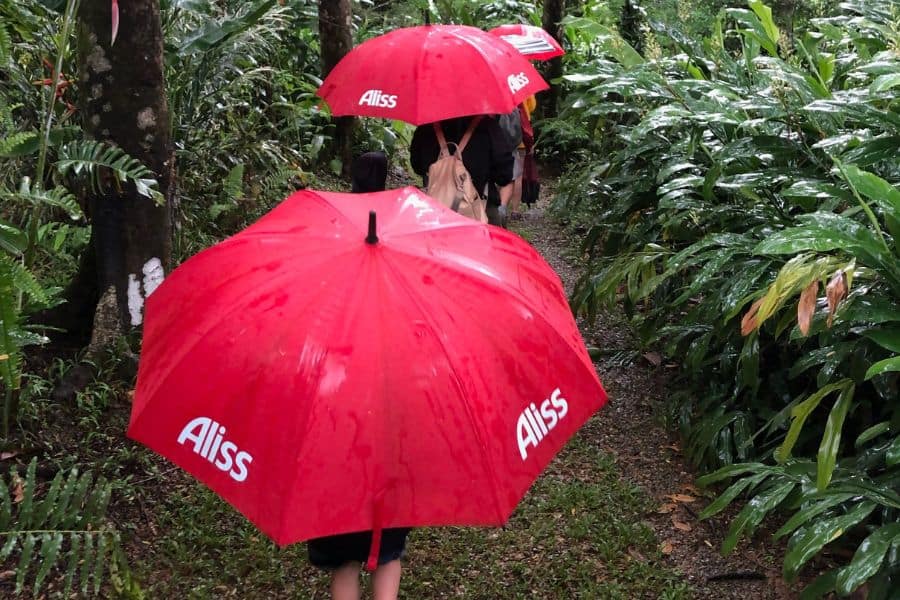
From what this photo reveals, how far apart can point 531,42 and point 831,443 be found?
→ 18.0 feet

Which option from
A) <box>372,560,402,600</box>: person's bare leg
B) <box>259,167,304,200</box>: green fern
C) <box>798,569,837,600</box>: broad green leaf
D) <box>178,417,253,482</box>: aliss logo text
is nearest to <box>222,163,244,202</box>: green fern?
<box>259,167,304,200</box>: green fern

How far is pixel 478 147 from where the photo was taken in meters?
5.17

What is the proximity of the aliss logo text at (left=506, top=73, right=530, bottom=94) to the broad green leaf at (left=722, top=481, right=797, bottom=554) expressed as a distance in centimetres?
284

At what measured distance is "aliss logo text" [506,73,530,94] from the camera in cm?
499

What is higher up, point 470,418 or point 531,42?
point 531,42

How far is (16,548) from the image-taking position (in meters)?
3.22

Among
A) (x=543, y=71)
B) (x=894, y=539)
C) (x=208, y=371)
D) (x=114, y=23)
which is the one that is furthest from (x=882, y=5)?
(x=543, y=71)

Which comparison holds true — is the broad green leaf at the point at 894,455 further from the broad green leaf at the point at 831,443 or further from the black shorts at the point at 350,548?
the black shorts at the point at 350,548

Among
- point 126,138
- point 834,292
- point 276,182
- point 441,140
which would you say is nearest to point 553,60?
point 276,182

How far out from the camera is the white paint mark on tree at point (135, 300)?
403cm

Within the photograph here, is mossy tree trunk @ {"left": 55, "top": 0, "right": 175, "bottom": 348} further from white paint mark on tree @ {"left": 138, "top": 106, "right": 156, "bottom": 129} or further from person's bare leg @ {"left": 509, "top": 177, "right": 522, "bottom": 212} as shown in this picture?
person's bare leg @ {"left": 509, "top": 177, "right": 522, "bottom": 212}

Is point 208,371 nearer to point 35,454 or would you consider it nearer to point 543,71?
point 35,454

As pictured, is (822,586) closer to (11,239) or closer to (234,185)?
(11,239)

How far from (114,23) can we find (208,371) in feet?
6.35
